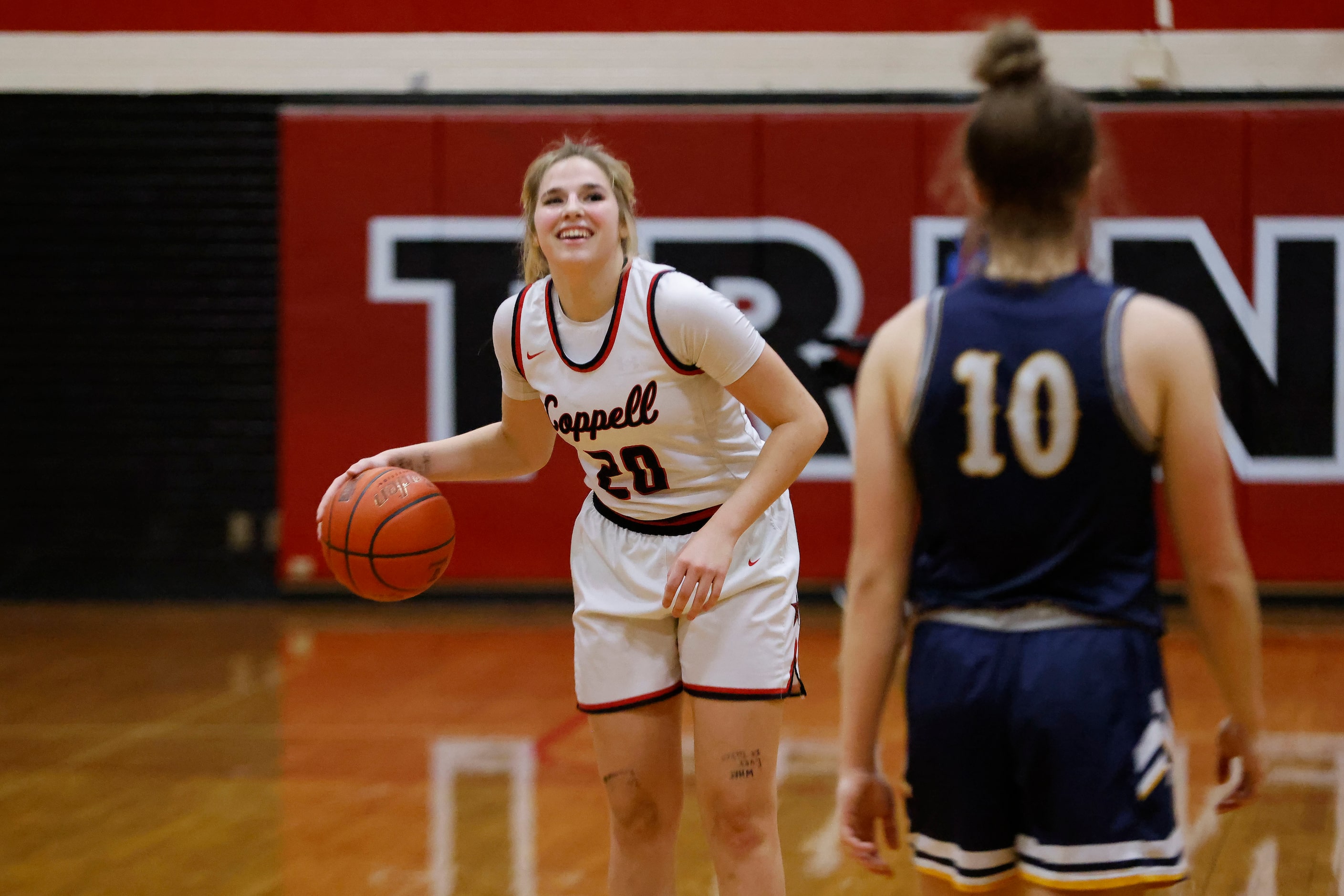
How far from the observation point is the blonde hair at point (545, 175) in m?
2.71

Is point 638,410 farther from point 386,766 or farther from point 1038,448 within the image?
point 386,766

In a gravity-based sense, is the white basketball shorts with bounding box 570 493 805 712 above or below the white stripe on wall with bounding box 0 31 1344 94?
below

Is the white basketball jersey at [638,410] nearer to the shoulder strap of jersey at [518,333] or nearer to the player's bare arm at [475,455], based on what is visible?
the shoulder strap of jersey at [518,333]

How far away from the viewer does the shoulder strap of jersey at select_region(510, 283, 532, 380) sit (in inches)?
108

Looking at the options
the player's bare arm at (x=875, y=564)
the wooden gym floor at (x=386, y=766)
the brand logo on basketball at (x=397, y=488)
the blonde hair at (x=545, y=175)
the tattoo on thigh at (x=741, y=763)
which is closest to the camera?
the player's bare arm at (x=875, y=564)

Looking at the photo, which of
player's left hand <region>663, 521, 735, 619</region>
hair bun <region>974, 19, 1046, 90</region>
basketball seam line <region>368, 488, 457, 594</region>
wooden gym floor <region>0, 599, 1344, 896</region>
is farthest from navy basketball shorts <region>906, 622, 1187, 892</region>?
wooden gym floor <region>0, 599, 1344, 896</region>

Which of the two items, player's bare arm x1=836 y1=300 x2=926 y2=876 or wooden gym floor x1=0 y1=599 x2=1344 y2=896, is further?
wooden gym floor x1=0 y1=599 x2=1344 y2=896

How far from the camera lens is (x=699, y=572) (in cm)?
243

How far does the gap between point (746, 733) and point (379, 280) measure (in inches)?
249

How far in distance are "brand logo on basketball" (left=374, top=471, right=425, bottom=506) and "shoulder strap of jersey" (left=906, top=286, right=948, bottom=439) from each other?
151 centimetres

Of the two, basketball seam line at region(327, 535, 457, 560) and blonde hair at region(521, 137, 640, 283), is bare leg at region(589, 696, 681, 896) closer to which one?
basketball seam line at region(327, 535, 457, 560)

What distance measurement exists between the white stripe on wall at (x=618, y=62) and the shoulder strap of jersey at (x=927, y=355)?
6868 mm

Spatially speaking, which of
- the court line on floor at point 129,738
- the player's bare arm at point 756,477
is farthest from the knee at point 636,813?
the court line on floor at point 129,738

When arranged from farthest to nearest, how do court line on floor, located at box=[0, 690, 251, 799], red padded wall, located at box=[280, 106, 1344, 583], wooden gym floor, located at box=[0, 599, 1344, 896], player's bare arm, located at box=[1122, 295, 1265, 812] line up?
red padded wall, located at box=[280, 106, 1344, 583], court line on floor, located at box=[0, 690, 251, 799], wooden gym floor, located at box=[0, 599, 1344, 896], player's bare arm, located at box=[1122, 295, 1265, 812]
